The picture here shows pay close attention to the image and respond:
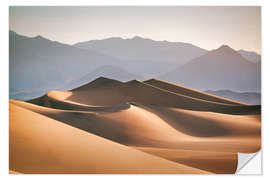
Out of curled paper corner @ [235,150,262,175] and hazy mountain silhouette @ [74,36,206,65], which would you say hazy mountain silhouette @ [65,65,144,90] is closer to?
hazy mountain silhouette @ [74,36,206,65]

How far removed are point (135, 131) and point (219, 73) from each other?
274 centimetres

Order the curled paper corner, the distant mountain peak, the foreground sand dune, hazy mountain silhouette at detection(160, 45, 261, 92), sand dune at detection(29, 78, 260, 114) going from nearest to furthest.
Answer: the foreground sand dune < the curled paper corner < hazy mountain silhouette at detection(160, 45, 261, 92) < the distant mountain peak < sand dune at detection(29, 78, 260, 114)

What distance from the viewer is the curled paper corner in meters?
5.25

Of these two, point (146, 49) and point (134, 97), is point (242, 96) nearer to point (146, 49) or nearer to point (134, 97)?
point (146, 49)

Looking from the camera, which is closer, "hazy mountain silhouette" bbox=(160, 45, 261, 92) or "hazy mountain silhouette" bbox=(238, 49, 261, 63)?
"hazy mountain silhouette" bbox=(238, 49, 261, 63)

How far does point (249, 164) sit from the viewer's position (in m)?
5.51

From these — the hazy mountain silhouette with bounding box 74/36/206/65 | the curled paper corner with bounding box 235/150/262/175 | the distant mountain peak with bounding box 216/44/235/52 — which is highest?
the hazy mountain silhouette with bounding box 74/36/206/65

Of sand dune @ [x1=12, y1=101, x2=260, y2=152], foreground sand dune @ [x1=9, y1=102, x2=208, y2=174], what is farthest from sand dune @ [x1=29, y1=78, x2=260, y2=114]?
foreground sand dune @ [x1=9, y1=102, x2=208, y2=174]

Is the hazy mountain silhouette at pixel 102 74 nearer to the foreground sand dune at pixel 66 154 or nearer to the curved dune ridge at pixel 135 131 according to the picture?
the curved dune ridge at pixel 135 131

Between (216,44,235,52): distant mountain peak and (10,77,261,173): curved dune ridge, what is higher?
(216,44,235,52): distant mountain peak

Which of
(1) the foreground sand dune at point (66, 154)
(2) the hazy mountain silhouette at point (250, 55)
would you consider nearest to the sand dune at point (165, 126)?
(2) the hazy mountain silhouette at point (250, 55)

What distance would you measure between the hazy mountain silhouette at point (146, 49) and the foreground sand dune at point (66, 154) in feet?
9.59

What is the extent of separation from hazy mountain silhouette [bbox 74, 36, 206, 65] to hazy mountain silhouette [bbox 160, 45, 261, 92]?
0.92ft
